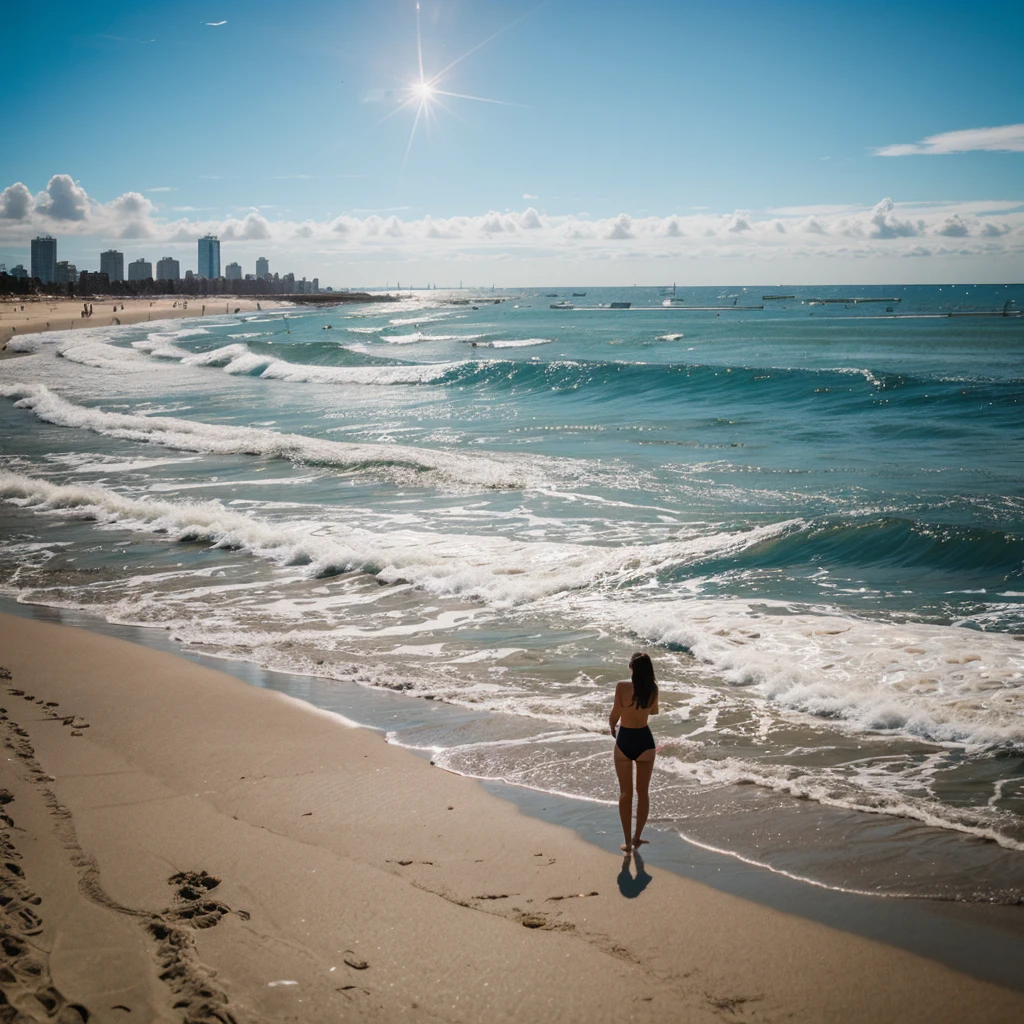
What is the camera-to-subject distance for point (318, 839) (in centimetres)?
522

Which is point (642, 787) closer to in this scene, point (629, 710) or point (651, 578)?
point (629, 710)

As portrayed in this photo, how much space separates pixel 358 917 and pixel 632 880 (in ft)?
5.27

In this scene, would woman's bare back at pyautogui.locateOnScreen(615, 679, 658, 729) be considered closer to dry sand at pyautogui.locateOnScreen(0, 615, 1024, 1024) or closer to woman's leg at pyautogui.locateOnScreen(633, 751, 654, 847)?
woman's leg at pyautogui.locateOnScreen(633, 751, 654, 847)

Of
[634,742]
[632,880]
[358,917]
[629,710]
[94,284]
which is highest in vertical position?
[94,284]

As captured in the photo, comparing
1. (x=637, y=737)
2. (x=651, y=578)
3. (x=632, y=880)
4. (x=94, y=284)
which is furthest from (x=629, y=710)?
(x=94, y=284)

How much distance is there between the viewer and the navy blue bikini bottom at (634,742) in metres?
5.36

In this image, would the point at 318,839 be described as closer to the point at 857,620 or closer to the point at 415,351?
the point at 857,620

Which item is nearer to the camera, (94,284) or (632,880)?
(632,880)

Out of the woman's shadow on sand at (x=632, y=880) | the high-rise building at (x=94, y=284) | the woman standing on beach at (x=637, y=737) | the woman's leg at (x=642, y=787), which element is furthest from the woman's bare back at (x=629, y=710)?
the high-rise building at (x=94, y=284)

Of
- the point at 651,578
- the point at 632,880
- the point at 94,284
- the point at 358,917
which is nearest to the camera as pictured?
the point at 358,917

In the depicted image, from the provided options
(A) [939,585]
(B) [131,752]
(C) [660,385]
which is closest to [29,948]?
(B) [131,752]

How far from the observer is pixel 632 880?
4.88 m

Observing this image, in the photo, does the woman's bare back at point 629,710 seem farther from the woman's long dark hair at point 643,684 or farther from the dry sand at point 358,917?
the dry sand at point 358,917

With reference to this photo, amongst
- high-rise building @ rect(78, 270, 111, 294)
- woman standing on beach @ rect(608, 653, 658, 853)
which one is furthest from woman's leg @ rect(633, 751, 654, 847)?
high-rise building @ rect(78, 270, 111, 294)
